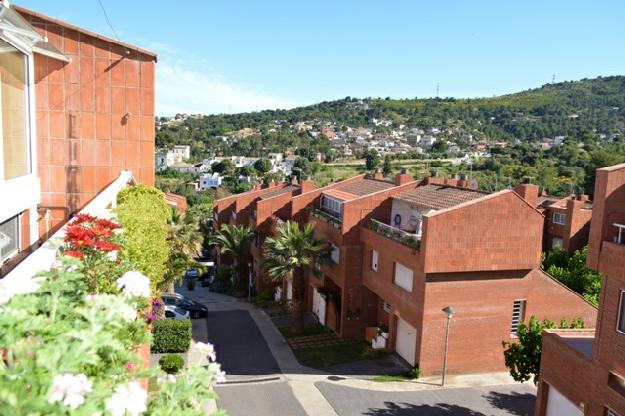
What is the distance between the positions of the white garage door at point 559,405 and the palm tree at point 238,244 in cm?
2743

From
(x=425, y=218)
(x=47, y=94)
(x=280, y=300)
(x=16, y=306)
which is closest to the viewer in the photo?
(x=16, y=306)

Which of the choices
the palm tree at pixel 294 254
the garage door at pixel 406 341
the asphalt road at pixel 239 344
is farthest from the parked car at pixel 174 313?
the garage door at pixel 406 341

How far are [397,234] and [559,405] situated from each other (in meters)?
9.91

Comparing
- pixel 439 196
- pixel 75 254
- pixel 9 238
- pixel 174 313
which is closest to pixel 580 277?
pixel 439 196

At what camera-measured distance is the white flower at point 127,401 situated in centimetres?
250

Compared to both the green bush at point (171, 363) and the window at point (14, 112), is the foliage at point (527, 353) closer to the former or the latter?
the green bush at point (171, 363)

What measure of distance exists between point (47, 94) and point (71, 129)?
1071 mm

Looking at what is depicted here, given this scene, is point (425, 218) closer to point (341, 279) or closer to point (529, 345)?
point (529, 345)

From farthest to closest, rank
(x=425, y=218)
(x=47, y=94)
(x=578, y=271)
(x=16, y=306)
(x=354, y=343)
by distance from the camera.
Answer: (x=578, y=271), (x=354, y=343), (x=425, y=218), (x=47, y=94), (x=16, y=306)

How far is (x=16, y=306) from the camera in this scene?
2914 mm

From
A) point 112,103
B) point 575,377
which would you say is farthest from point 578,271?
point 112,103

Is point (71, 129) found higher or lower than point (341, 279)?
higher

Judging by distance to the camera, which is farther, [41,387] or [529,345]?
[529,345]

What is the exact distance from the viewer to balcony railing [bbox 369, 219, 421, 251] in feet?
68.7
